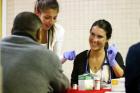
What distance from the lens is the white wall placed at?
3.31 m

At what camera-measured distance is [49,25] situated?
2.50 m

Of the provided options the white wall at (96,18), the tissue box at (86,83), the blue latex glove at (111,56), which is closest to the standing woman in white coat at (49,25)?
the blue latex glove at (111,56)

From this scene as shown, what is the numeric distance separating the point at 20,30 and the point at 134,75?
608 millimetres

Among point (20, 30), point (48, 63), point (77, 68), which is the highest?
point (20, 30)

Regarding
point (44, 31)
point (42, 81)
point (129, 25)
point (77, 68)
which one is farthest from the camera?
point (129, 25)

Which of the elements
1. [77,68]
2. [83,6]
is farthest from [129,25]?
[77,68]

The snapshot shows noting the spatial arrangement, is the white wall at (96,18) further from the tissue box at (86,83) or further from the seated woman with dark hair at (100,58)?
the tissue box at (86,83)

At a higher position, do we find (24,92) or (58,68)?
(58,68)

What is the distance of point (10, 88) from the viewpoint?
1.61 m

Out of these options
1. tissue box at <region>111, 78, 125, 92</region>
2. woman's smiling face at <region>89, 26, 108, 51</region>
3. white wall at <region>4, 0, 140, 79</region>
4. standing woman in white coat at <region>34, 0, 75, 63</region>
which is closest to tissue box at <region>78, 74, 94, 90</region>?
tissue box at <region>111, 78, 125, 92</region>

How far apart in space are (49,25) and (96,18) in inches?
41.0

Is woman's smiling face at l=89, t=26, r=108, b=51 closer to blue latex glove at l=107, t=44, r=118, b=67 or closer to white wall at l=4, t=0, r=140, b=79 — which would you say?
blue latex glove at l=107, t=44, r=118, b=67

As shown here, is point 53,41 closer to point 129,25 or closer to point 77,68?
point 77,68

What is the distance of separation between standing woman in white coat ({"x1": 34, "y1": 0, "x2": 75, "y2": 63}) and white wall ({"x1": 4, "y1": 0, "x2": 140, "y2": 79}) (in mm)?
797
